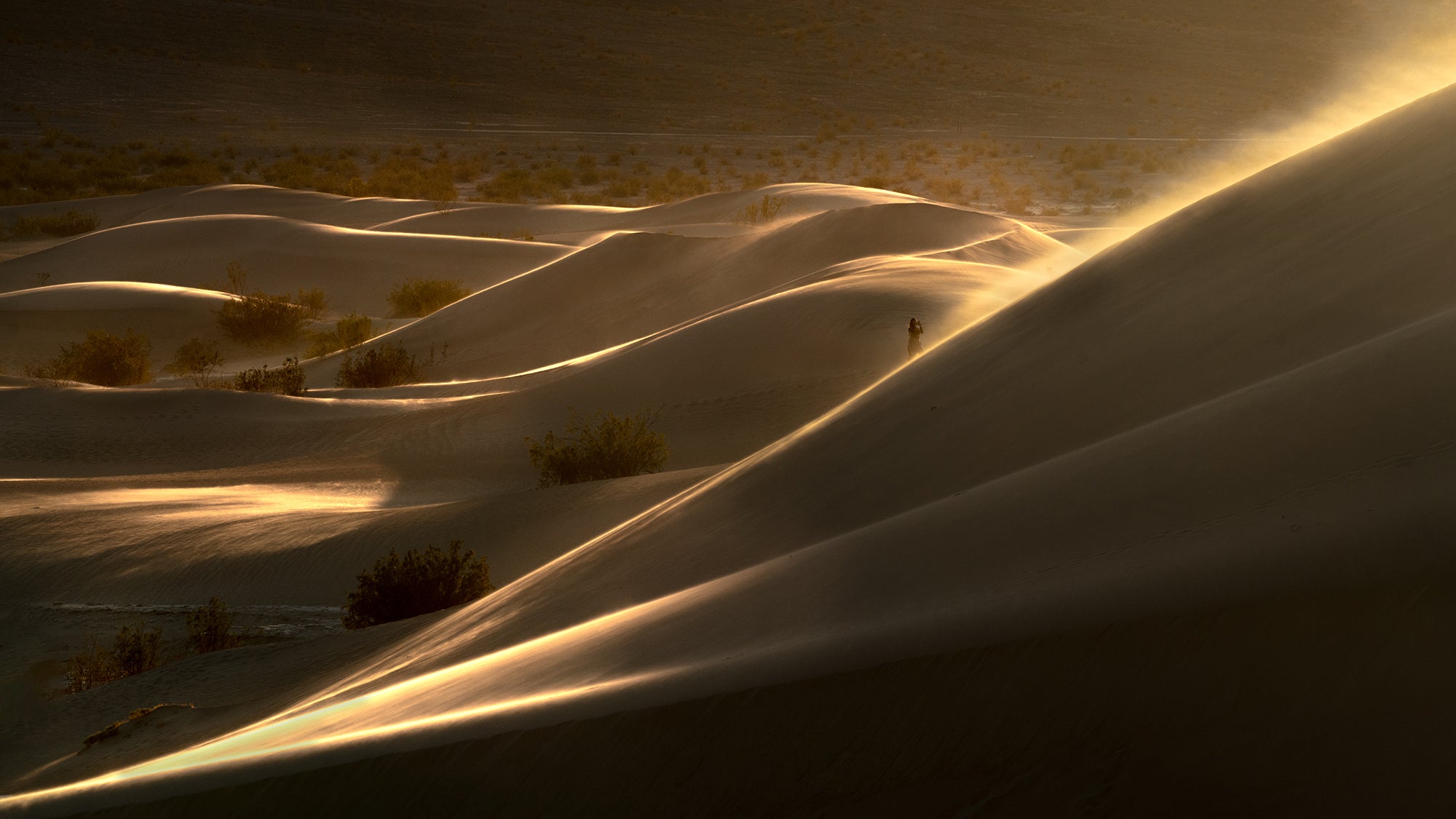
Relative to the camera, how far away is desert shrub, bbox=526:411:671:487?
9.75 metres

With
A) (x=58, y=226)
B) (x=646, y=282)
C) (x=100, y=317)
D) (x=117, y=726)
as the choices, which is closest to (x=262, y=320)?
(x=100, y=317)

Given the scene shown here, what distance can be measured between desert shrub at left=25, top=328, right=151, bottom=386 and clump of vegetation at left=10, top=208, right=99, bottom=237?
50.7ft

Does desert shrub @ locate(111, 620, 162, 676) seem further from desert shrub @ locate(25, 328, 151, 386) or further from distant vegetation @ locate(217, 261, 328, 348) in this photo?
distant vegetation @ locate(217, 261, 328, 348)

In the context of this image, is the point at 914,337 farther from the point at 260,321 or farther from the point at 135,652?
the point at 260,321

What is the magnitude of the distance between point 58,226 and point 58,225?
0.09 feet

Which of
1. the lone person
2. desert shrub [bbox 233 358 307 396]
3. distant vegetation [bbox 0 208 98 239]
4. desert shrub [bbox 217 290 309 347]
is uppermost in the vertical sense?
distant vegetation [bbox 0 208 98 239]

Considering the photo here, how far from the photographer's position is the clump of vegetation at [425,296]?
22.8m

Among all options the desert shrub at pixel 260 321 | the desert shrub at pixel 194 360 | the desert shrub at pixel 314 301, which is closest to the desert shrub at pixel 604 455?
the desert shrub at pixel 194 360

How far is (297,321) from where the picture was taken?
20.9 m

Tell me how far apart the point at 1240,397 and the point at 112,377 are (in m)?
17.1

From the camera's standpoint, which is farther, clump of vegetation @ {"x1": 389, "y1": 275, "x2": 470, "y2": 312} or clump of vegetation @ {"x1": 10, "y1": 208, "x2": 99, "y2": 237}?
clump of vegetation @ {"x1": 10, "y1": 208, "x2": 99, "y2": 237}

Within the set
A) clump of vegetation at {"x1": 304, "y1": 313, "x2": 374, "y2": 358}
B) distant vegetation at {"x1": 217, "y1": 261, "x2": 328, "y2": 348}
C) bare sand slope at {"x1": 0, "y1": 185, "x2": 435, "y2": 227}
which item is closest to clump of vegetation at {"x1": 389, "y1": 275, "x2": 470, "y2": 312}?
distant vegetation at {"x1": 217, "y1": 261, "x2": 328, "y2": 348}

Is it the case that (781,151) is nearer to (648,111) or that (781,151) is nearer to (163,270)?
(648,111)

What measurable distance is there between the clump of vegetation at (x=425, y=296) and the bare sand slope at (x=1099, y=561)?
59.6 feet
